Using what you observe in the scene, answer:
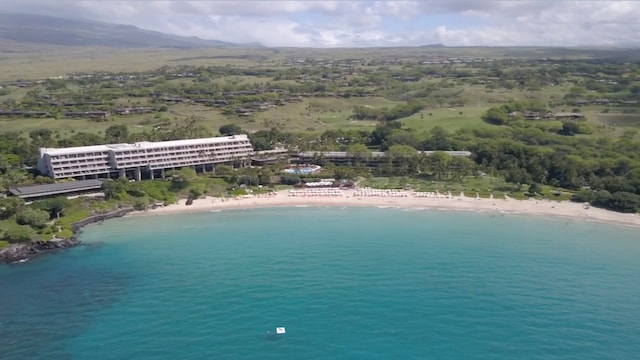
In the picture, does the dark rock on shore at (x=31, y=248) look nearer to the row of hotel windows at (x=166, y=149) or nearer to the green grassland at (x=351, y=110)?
the row of hotel windows at (x=166, y=149)

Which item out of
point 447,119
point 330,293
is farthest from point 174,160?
point 447,119

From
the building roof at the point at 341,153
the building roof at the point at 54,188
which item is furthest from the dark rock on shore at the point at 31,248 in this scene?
the building roof at the point at 341,153

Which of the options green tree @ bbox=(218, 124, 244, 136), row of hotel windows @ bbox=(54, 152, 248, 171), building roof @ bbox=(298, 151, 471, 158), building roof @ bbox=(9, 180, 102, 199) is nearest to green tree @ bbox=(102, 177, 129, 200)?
building roof @ bbox=(9, 180, 102, 199)

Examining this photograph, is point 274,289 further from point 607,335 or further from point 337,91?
point 337,91

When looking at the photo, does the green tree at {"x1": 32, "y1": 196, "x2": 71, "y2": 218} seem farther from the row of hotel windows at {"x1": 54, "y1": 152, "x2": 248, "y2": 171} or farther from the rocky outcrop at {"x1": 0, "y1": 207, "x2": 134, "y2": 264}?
the row of hotel windows at {"x1": 54, "y1": 152, "x2": 248, "y2": 171}

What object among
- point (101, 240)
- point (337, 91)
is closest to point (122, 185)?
point (101, 240)
